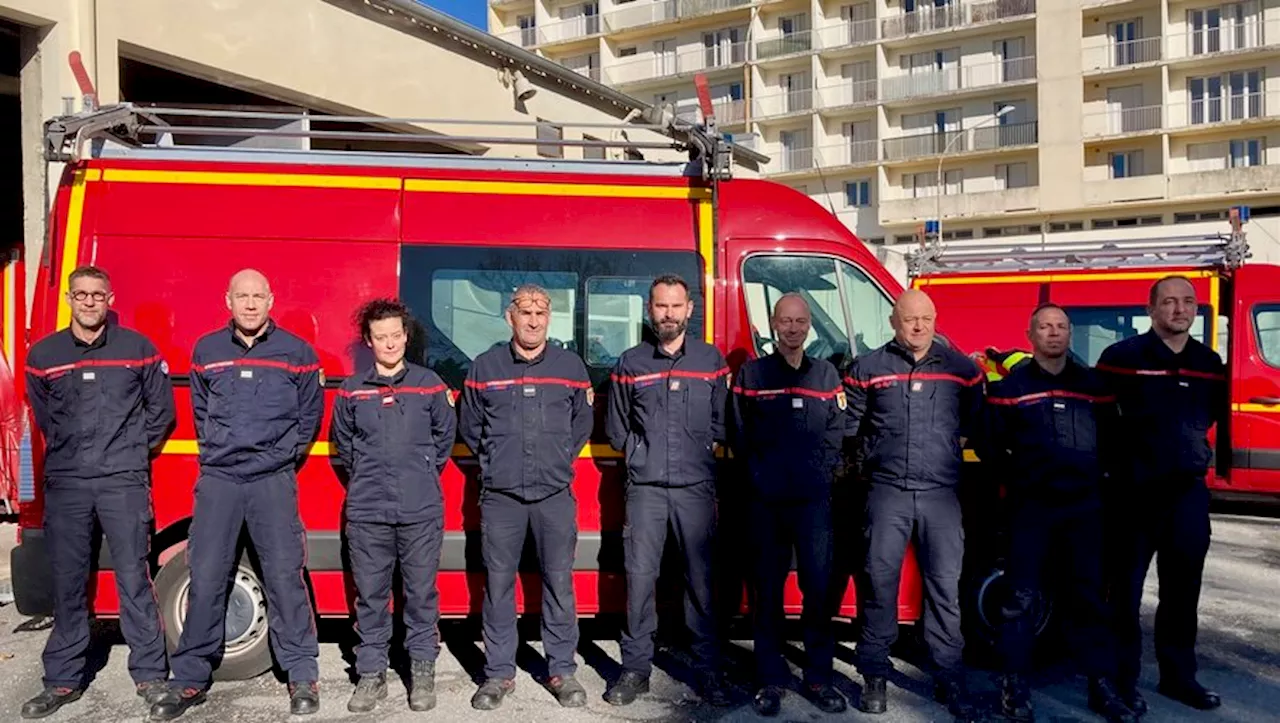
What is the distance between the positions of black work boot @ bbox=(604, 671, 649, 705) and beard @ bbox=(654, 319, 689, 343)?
5.21ft

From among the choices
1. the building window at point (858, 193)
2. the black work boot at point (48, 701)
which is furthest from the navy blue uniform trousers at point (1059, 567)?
the building window at point (858, 193)

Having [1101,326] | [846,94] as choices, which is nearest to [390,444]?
[1101,326]

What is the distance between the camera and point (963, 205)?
3797 centimetres

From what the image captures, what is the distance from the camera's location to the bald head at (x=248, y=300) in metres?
4.36

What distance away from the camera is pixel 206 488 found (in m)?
4.38

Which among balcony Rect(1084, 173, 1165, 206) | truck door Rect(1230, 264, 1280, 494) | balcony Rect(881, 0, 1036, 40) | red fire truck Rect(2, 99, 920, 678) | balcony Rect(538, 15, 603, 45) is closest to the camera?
red fire truck Rect(2, 99, 920, 678)

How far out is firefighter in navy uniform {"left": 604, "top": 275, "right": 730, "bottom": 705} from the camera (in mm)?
4523

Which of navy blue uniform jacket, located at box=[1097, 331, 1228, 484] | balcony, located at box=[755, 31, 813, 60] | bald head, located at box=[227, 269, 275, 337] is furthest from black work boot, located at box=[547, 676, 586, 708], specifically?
balcony, located at box=[755, 31, 813, 60]

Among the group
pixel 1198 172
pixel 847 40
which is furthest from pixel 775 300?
pixel 847 40

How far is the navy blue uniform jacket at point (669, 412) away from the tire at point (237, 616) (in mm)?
1991

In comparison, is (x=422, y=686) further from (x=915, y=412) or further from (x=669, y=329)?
(x=915, y=412)

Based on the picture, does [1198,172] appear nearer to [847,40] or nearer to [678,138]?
[847,40]

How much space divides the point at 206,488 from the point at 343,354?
920 millimetres

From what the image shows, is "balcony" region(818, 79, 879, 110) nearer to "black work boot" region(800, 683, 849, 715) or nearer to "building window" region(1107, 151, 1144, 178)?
"building window" region(1107, 151, 1144, 178)
